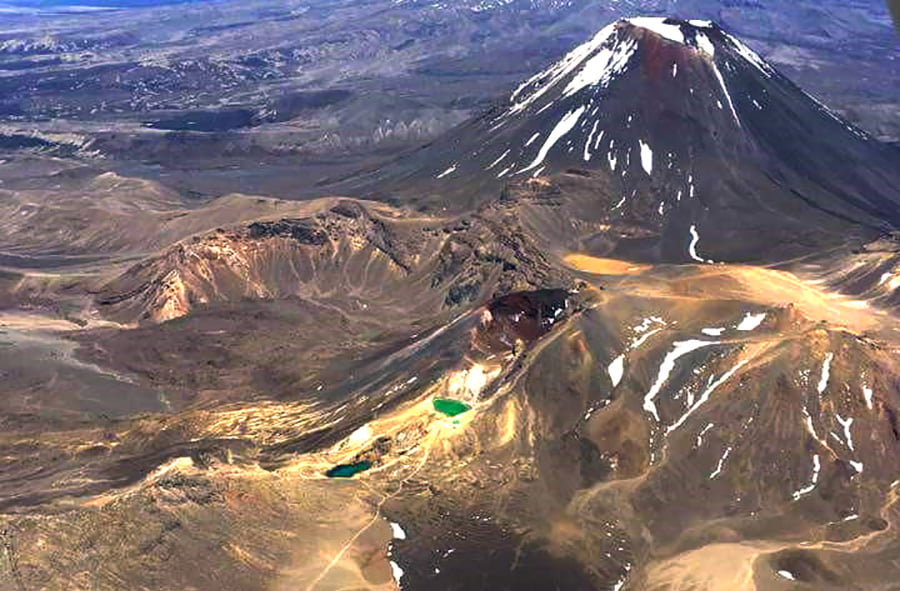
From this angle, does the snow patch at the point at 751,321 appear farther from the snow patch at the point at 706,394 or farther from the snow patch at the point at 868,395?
the snow patch at the point at 868,395

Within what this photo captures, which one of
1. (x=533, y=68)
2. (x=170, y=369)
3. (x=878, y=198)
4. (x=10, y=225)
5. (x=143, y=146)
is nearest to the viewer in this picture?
(x=170, y=369)

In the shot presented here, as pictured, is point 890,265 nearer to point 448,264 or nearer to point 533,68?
point 448,264

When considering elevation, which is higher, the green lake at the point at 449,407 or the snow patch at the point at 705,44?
Answer: the snow patch at the point at 705,44

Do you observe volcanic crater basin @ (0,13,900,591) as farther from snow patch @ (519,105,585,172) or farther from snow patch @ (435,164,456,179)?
snow patch @ (435,164,456,179)

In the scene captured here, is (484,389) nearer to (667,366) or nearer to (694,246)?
(667,366)

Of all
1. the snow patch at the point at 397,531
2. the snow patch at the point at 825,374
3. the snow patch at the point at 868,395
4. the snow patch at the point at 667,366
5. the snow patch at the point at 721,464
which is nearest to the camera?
the snow patch at the point at 397,531

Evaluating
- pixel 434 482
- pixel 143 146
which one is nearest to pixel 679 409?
pixel 434 482

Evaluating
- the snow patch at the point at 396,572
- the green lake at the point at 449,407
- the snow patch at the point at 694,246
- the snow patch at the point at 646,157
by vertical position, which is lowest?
the snow patch at the point at 396,572

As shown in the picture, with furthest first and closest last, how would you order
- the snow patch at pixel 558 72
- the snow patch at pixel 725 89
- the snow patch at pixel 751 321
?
the snow patch at pixel 558 72 < the snow patch at pixel 725 89 < the snow patch at pixel 751 321

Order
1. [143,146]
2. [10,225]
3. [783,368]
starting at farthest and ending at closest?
[143,146] < [10,225] < [783,368]

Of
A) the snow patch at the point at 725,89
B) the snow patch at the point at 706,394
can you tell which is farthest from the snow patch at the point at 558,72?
the snow patch at the point at 706,394
